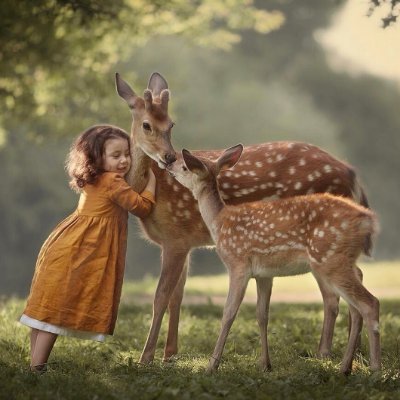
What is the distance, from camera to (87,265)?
21.4 feet

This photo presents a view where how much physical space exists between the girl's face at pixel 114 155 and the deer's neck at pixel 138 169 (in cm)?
29

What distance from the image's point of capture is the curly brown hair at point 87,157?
264 inches

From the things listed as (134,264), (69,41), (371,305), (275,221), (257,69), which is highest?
(257,69)

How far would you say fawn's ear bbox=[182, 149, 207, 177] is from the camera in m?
6.56

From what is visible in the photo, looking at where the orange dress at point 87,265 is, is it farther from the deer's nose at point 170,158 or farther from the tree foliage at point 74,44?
the tree foliage at point 74,44

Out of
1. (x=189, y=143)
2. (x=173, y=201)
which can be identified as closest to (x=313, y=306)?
(x=173, y=201)

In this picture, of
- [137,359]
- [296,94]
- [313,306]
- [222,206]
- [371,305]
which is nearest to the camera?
[371,305]

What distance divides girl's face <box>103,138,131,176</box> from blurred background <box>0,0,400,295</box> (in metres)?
2.07

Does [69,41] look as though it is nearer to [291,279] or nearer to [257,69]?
[291,279]

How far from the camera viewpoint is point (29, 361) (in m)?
6.92

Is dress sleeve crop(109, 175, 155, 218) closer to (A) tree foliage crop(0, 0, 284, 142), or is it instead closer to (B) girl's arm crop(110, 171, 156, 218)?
(B) girl's arm crop(110, 171, 156, 218)

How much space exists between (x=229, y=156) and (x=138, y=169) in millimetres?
819

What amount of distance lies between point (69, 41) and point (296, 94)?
77.5ft

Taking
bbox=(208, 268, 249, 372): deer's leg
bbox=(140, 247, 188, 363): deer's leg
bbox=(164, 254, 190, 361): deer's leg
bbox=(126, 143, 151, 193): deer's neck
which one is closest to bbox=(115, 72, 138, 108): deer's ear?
bbox=(126, 143, 151, 193): deer's neck
